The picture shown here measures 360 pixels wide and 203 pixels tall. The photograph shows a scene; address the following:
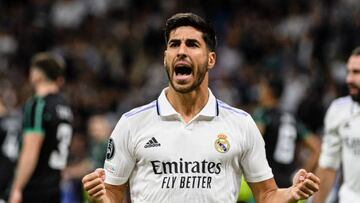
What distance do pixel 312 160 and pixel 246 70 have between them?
239 inches

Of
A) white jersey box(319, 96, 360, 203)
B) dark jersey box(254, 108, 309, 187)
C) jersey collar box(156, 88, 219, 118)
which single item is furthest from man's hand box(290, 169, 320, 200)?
dark jersey box(254, 108, 309, 187)

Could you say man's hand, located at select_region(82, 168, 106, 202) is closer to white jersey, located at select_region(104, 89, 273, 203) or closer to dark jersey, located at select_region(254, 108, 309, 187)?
white jersey, located at select_region(104, 89, 273, 203)

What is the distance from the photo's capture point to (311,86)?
14.8 metres

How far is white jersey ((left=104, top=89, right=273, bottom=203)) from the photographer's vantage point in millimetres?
5012

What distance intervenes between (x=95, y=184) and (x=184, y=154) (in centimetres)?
54

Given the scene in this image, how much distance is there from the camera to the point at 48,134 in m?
8.13

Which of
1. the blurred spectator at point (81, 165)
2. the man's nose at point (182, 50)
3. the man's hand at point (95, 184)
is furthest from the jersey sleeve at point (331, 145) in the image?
the blurred spectator at point (81, 165)

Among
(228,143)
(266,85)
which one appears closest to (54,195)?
(266,85)

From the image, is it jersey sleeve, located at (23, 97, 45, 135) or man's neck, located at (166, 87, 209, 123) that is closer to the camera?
man's neck, located at (166, 87, 209, 123)

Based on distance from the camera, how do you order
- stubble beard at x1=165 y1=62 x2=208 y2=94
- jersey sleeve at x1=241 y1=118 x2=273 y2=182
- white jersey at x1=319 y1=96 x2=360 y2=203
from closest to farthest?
1. stubble beard at x1=165 y1=62 x2=208 y2=94
2. jersey sleeve at x1=241 y1=118 x2=273 y2=182
3. white jersey at x1=319 y1=96 x2=360 y2=203

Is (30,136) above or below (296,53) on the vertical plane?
below

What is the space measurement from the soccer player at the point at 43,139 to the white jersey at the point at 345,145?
226 centimetres

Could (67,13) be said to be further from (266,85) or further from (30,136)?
(30,136)

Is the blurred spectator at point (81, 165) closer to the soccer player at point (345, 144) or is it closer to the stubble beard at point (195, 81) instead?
the soccer player at point (345, 144)
